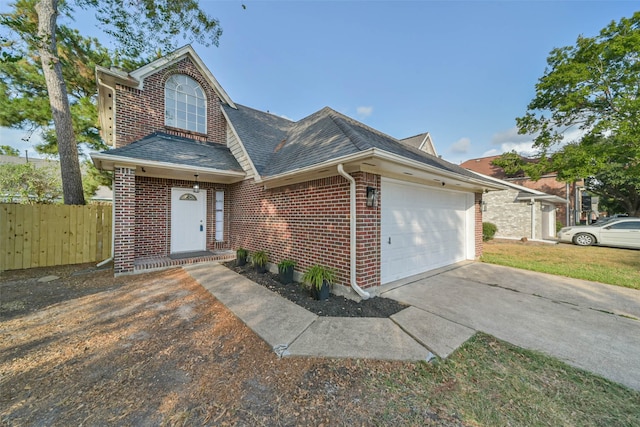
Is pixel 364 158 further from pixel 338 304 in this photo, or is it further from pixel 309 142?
pixel 309 142

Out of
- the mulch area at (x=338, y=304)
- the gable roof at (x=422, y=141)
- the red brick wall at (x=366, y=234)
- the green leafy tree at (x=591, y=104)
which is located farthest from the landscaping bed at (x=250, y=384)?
the green leafy tree at (x=591, y=104)

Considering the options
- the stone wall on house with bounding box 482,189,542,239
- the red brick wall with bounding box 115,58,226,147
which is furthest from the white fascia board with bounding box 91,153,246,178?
the stone wall on house with bounding box 482,189,542,239

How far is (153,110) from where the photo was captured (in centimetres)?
806

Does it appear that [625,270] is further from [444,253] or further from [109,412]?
[109,412]

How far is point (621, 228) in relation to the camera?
1119 centimetres

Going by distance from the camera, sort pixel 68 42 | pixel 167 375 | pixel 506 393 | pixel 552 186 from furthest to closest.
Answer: pixel 552 186
pixel 68 42
pixel 167 375
pixel 506 393

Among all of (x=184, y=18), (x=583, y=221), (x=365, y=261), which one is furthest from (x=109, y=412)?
(x=583, y=221)

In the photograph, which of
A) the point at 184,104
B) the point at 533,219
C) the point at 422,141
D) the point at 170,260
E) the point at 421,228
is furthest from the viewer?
the point at 422,141

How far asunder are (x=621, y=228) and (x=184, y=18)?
20.3 metres

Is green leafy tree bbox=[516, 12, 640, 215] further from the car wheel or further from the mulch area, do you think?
the mulch area

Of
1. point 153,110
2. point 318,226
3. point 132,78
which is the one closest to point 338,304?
point 318,226

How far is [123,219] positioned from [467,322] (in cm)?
810

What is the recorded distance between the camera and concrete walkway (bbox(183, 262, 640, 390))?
112 inches

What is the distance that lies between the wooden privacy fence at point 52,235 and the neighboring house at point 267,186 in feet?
6.13
